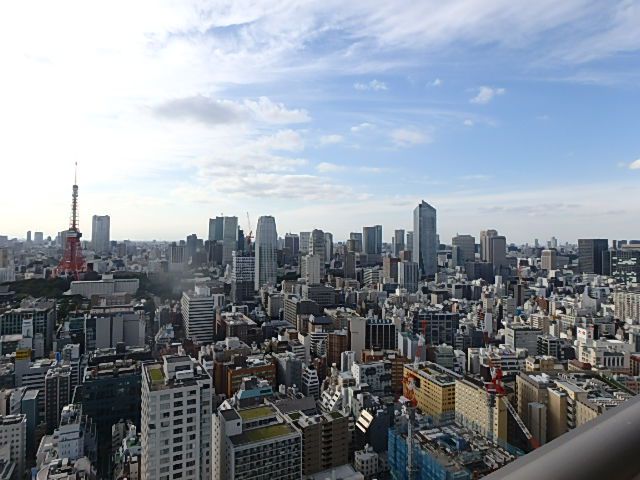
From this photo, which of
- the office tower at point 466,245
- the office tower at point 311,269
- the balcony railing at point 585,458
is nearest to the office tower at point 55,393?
the balcony railing at point 585,458

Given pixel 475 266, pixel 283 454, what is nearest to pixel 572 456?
pixel 283 454

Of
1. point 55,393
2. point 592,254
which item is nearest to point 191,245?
point 55,393

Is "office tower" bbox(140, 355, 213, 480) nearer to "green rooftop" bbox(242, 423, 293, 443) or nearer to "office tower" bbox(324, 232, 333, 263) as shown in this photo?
"green rooftop" bbox(242, 423, 293, 443)

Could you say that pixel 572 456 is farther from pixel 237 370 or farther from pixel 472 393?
pixel 237 370

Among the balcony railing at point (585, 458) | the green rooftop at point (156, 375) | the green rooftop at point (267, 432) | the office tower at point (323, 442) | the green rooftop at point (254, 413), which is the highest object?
the balcony railing at point (585, 458)

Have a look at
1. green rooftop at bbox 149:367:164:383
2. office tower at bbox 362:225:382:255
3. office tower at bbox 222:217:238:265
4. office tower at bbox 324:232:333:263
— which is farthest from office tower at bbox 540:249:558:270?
green rooftop at bbox 149:367:164:383

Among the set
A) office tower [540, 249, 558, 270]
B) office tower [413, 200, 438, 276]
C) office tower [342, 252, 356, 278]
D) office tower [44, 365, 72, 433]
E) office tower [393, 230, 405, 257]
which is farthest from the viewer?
office tower [393, 230, 405, 257]

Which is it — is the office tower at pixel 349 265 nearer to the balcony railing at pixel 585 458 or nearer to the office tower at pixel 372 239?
the office tower at pixel 372 239
